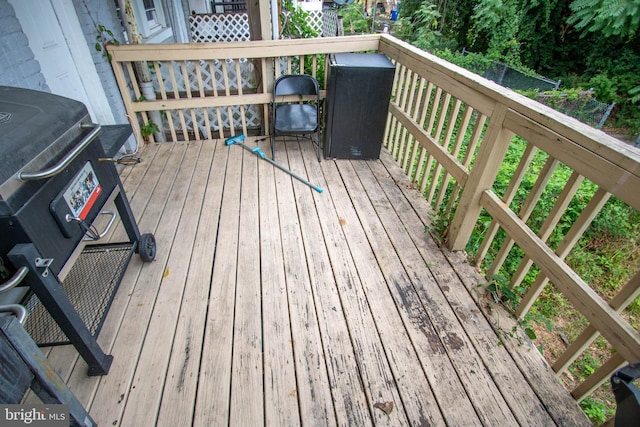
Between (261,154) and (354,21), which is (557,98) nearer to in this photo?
(261,154)

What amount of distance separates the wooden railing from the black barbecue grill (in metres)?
1.87

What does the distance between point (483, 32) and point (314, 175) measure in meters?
9.22

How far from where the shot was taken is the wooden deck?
4.36 ft

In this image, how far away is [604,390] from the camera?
207 cm

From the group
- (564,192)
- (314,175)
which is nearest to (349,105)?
(314,175)

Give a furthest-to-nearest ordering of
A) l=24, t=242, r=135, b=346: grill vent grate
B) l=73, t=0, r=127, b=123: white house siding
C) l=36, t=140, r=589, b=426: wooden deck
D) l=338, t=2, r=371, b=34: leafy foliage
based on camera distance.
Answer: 1. l=338, t=2, r=371, b=34: leafy foliage
2. l=73, t=0, r=127, b=123: white house siding
3. l=24, t=242, r=135, b=346: grill vent grate
4. l=36, t=140, r=589, b=426: wooden deck

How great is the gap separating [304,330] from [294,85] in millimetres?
2459

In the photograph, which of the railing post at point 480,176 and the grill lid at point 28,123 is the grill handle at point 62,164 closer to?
the grill lid at point 28,123

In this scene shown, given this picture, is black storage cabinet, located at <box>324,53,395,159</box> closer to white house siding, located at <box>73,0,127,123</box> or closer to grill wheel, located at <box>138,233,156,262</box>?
grill wheel, located at <box>138,233,156,262</box>

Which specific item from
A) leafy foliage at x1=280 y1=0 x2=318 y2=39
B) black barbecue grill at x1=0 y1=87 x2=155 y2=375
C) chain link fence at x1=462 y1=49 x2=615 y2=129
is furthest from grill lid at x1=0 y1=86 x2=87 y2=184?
chain link fence at x1=462 y1=49 x2=615 y2=129

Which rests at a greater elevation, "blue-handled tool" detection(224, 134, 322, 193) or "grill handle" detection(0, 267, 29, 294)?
"grill handle" detection(0, 267, 29, 294)

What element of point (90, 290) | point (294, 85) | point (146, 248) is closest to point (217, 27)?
point (294, 85)

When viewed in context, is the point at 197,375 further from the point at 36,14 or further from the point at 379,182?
the point at 36,14

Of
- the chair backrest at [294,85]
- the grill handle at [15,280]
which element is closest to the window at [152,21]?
the chair backrest at [294,85]
